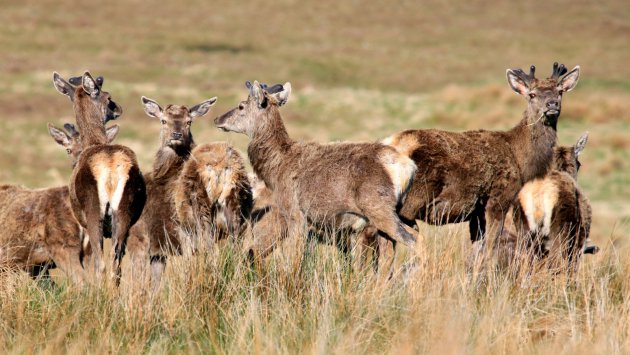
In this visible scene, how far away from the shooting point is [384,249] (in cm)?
920

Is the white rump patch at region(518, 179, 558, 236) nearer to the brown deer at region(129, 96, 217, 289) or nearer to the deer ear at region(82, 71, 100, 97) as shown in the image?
the brown deer at region(129, 96, 217, 289)

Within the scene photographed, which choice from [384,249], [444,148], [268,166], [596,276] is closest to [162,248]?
[268,166]

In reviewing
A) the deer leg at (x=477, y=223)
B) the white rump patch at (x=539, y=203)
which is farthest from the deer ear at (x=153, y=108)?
the white rump patch at (x=539, y=203)

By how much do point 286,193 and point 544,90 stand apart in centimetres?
286

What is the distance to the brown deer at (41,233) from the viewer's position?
942cm

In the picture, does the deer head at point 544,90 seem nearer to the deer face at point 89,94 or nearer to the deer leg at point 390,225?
the deer leg at point 390,225

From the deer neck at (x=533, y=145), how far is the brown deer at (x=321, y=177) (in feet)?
6.12

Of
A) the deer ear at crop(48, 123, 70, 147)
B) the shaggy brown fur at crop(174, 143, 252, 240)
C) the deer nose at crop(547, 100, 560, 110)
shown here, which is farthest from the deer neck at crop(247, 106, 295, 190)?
the deer nose at crop(547, 100, 560, 110)

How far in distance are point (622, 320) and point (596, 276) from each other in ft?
5.02

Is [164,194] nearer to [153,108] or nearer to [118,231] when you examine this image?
[118,231]

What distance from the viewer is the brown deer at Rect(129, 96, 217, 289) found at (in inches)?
364

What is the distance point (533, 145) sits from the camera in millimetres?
9867

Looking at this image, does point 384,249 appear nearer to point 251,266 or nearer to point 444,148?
point 444,148

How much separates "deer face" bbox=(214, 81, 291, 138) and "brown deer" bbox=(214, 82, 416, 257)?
10mm
